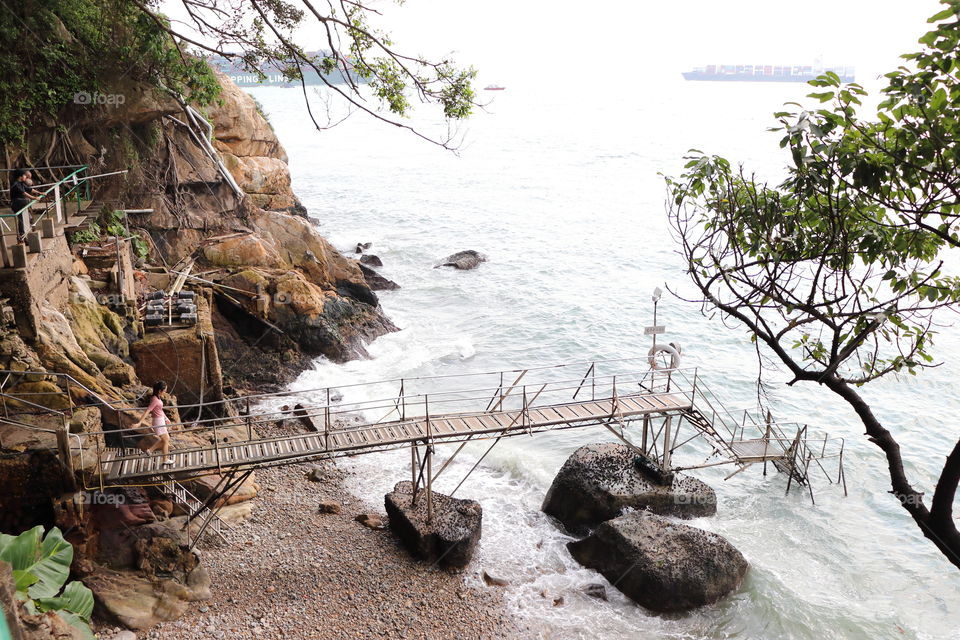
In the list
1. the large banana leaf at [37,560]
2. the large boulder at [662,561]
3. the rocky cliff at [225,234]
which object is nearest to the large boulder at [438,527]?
the large boulder at [662,561]

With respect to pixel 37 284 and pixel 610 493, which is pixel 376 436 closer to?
pixel 610 493

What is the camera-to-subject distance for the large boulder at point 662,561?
45.0 ft

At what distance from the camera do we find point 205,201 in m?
25.1

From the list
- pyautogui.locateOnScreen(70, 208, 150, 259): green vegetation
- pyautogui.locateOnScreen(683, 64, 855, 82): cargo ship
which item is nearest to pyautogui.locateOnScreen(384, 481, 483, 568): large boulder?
pyautogui.locateOnScreen(70, 208, 150, 259): green vegetation

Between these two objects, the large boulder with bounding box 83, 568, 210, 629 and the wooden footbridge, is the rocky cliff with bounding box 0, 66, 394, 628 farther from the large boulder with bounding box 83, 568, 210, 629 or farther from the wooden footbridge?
the wooden footbridge

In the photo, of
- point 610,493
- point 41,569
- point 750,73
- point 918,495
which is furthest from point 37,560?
point 750,73

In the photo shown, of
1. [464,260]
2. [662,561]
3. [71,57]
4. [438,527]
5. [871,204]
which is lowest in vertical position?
[662,561]

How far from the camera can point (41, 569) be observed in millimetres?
8727

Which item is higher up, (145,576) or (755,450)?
(755,450)

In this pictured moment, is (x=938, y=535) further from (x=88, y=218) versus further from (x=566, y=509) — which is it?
(x=88, y=218)

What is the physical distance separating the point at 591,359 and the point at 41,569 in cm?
2220

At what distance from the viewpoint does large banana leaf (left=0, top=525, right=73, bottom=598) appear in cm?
821

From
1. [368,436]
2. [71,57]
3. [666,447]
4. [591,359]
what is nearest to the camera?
→ [368,436]

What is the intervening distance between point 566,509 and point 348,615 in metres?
5.87
